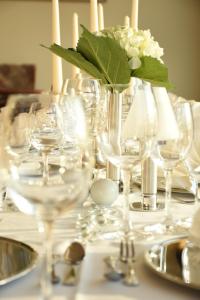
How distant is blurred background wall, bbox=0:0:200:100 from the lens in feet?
18.0

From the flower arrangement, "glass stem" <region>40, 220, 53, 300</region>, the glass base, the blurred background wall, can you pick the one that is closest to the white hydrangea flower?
the flower arrangement

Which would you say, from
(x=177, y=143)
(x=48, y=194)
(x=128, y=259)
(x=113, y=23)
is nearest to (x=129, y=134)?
(x=177, y=143)

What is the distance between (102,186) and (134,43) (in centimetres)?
30

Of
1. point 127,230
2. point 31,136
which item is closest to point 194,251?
point 127,230

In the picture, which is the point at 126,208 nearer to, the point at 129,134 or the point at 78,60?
the point at 129,134

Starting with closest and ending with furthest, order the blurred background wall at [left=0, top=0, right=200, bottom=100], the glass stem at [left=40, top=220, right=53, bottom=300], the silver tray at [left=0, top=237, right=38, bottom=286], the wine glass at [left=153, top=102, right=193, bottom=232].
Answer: the glass stem at [left=40, top=220, right=53, bottom=300], the silver tray at [left=0, top=237, right=38, bottom=286], the wine glass at [left=153, top=102, right=193, bottom=232], the blurred background wall at [left=0, top=0, right=200, bottom=100]

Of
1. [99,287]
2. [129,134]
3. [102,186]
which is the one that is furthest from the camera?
[102,186]

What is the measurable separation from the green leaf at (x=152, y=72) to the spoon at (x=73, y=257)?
482 mm

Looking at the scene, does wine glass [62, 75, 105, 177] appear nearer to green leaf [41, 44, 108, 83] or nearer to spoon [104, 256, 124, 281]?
green leaf [41, 44, 108, 83]

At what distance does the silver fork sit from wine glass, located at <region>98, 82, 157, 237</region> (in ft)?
0.07

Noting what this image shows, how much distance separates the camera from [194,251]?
0.84 m

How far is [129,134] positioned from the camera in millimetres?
957

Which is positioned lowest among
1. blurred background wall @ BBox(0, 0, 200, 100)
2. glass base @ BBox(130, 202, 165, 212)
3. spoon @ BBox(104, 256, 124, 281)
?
spoon @ BBox(104, 256, 124, 281)

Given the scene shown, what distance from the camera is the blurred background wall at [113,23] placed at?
5.48 m
